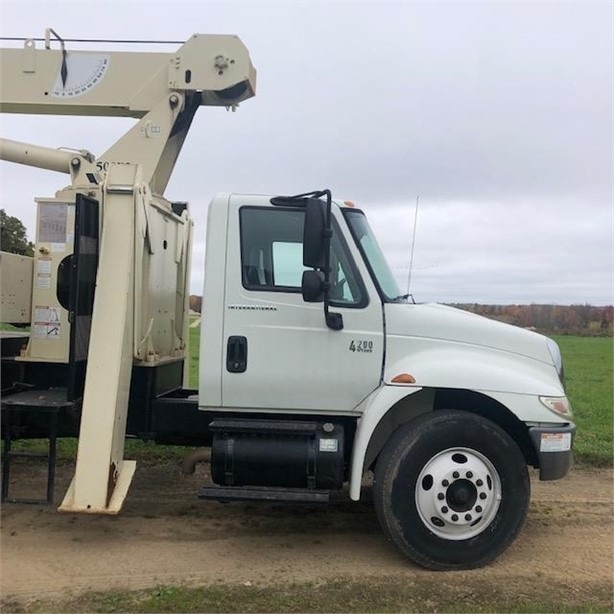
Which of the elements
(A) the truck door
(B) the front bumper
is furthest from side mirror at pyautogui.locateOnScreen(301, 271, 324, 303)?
(B) the front bumper

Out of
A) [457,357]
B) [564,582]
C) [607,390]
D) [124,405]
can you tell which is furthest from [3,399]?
[607,390]

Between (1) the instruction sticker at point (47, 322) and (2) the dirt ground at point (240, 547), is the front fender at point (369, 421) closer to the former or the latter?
(2) the dirt ground at point (240, 547)

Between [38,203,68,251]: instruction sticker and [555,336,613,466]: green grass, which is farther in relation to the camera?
[555,336,613,466]: green grass

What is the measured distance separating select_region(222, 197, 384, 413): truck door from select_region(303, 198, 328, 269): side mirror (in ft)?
1.28

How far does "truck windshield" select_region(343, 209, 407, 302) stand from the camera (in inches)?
185

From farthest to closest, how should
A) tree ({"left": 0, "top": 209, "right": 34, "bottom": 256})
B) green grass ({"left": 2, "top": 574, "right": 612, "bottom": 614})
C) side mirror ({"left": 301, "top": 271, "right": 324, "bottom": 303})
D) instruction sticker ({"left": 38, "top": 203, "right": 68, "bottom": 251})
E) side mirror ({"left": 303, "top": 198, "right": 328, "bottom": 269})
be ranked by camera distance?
tree ({"left": 0, "top": 209, "right": 34, "bottom": 256}) → instruction sticker ({"left": 38, "top": 203, "right": 68, "bottom": 251}) → side mirror ({"left": 301, "top": 271, "right": 324, "bottom": 303}) → side mirror ({"left": 303, "top": 198, "right": 328, "bottom": 269}) → green grass ({"left": 2, "top": 574, "right": 612, "bottom": 614})

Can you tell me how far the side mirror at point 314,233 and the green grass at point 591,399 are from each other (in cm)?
517

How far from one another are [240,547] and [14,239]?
435 centimetres

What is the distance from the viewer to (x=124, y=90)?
5547 mm

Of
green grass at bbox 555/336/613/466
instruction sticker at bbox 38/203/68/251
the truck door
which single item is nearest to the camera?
the truck door

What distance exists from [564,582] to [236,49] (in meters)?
4.82

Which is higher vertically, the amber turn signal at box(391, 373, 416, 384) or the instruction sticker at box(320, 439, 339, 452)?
the amber turn signal at box(391, 373, 416, 384)

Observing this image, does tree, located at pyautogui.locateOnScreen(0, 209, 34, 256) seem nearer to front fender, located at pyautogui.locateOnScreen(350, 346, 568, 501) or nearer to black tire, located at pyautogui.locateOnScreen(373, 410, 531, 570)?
front fender, located at pyautogui.locateOnScreen(350, 346, 568, 501)

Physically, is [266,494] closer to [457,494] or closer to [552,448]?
[457,494]
